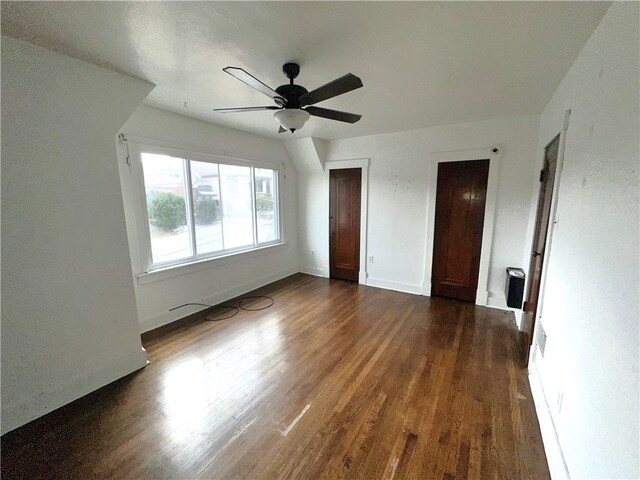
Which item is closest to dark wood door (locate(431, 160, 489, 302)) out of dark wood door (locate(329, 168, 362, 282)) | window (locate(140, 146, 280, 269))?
dark wood door (locate(329, 168, 362, 282))

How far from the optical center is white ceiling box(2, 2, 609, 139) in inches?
51.2

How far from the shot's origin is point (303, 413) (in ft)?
5.63

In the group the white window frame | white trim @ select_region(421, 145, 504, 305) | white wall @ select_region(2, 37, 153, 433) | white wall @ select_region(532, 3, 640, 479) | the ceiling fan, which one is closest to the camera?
white wall @ select_region(532, 3, 640, 479)

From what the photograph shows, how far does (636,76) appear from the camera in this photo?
3.19 feet

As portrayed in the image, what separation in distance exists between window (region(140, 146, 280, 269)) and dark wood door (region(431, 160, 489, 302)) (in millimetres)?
2762

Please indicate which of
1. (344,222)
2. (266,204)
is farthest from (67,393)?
(344,222)

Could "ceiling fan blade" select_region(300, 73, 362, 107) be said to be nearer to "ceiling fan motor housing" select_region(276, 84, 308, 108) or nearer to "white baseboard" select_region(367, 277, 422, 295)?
"ceiling fan motor housing" select_region(276, 84, 308, 108)

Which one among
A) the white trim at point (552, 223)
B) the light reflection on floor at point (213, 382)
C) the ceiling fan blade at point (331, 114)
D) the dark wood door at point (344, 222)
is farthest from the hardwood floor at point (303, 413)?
the ceiling fan blade at point (331, 114)

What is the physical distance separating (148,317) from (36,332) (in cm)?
115

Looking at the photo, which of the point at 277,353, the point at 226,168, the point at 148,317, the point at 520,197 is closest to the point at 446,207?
the point at 520,197

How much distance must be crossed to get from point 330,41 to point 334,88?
286 mm

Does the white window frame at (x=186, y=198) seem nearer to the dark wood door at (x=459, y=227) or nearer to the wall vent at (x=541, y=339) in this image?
the dark wood door at (x=459, y=227)

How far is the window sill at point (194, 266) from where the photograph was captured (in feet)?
9.07

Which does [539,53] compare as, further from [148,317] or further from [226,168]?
[148,317]
